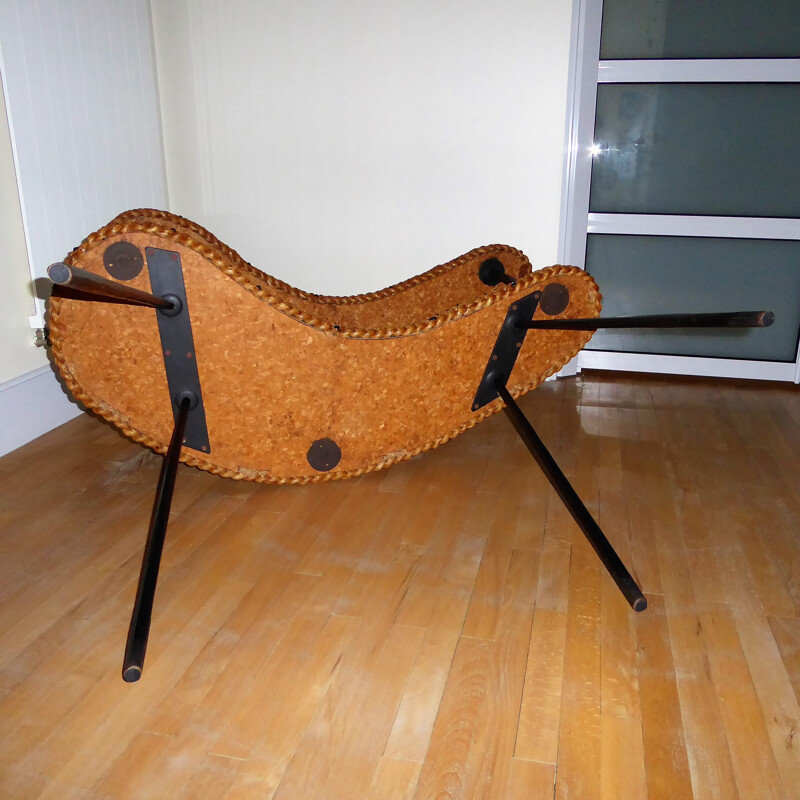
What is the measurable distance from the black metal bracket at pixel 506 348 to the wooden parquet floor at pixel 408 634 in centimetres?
26

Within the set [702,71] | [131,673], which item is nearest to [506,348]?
[131,673]

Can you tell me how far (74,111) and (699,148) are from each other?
88.1 inches

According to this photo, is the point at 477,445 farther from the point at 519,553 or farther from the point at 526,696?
the point at 526,696

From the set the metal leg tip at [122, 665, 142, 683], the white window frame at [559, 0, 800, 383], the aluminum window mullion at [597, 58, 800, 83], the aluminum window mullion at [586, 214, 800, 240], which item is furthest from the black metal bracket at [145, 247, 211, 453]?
the aluminum window mullion at [597, 58, 800, 83]

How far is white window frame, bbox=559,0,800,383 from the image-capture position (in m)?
2.68

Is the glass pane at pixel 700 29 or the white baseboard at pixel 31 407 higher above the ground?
the glass pane at pixel 700 29

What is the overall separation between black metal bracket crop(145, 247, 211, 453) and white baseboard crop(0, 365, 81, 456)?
0.78 meters

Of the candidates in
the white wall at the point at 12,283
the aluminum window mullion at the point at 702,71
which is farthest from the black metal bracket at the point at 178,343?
the aluminum window mullion at the point at 702,71

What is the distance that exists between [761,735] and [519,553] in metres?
0.62

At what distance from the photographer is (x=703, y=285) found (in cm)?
294

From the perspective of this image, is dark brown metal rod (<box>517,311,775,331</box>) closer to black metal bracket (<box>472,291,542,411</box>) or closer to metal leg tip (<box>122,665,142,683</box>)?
black metal bracket (<box>472,291,542,411</box>)

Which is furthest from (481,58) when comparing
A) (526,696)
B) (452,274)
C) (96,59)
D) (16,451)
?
(526,696)

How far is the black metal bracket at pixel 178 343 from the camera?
158 centimetres

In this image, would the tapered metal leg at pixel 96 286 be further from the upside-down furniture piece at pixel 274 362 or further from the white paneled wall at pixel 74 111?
the white paneled wall at pixel 74 111
